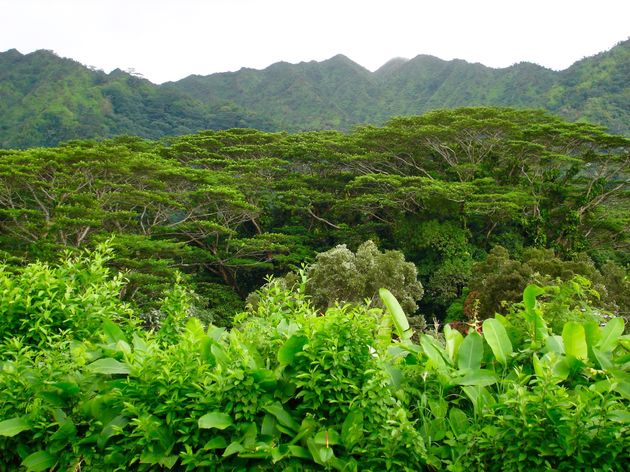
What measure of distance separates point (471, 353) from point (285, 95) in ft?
194

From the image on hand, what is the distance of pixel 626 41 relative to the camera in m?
35.3

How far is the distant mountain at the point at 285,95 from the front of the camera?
33312 mm

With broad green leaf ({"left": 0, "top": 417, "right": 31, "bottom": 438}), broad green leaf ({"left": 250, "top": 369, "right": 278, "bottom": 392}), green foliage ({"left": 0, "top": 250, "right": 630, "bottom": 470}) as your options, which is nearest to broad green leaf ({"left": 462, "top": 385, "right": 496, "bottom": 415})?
green foliage ({"left": 0, "top": 250, "right": 630, "bottom": 470})

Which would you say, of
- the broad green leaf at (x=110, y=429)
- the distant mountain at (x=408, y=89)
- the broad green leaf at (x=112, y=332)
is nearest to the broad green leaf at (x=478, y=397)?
the broad green leaf at (x=110, y=429)

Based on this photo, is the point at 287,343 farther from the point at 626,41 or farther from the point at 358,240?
the point at 626,41

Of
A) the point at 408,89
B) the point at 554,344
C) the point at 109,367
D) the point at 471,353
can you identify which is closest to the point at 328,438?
the point at 471,353

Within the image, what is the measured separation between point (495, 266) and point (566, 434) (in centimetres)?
1131

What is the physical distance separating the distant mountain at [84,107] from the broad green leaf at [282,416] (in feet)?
117

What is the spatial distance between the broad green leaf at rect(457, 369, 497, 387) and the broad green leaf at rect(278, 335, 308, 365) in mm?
477

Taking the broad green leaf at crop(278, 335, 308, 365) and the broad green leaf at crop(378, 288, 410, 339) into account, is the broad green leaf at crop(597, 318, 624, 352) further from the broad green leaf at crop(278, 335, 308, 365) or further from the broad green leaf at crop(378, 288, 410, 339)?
the broad green leaf at crop(278, 335, 308, 365)

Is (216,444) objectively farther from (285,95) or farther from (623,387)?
(285,95)

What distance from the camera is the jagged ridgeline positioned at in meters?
13.0

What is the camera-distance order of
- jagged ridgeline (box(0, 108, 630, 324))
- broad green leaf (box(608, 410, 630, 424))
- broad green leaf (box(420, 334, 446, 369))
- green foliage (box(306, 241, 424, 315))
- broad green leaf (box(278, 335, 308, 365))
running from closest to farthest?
1. broad green leaf (box(608, 410, 630, 424))
2. broad green leaf (box(278, 335, 308, 365))
3. broad green leaf (box(420, 334, 446, 369))
4. green foliage (box(306, 241, 424, 315))
5. jagged ridgeline (box(0, 108, 630, 324))

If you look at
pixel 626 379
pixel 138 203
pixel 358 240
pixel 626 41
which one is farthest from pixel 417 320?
pixel 626 41
